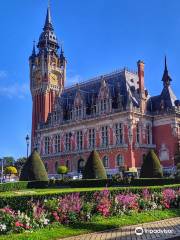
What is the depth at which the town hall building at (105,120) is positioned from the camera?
189 ft

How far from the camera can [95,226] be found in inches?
537

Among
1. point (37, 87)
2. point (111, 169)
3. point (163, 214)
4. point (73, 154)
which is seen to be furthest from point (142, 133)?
point (163, 214)

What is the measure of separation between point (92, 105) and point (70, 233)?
171 feet

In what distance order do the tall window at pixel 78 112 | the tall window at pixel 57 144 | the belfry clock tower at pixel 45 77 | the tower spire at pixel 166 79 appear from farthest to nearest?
the belfry clock tower at pixel 45 77
the tall window at pixel 57 144
the tall window at pixel 78 112
the tower spire at pixel 166 79

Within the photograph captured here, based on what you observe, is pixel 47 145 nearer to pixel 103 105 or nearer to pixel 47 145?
pixel 47 145

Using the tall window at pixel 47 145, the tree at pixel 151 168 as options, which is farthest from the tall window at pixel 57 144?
the tree at pixel 151 168

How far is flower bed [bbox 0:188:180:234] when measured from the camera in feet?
41.5

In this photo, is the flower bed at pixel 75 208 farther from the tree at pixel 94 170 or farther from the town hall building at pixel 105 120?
the town hall building at pixel 105 120

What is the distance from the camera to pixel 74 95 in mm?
71812

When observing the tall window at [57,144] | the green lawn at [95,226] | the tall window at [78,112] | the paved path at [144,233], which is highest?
the tall window at [78,112]

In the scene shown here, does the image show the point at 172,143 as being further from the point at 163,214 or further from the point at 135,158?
the point at 163,214

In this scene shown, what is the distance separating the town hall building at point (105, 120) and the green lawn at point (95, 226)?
130 feet

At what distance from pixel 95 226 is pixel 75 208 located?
3.63ft

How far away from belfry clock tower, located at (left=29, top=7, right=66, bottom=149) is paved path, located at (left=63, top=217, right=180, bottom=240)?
61.0 meters
